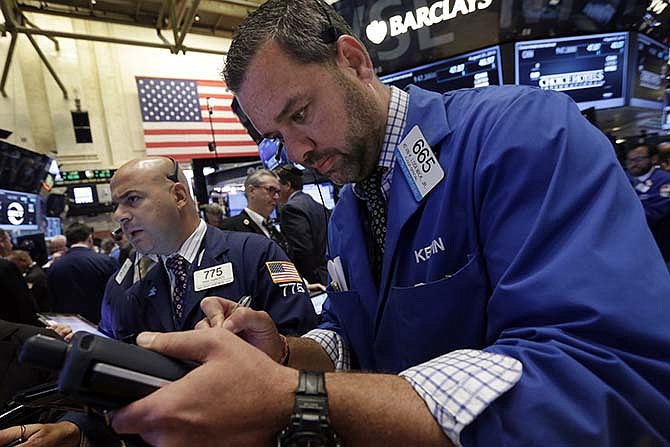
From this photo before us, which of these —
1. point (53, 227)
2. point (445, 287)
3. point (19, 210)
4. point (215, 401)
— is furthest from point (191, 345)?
point (53, 227)

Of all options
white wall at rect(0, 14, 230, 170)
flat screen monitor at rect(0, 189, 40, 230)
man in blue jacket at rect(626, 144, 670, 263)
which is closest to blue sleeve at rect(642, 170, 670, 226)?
man in blue jacket at rect(626, 144, 670, 263)

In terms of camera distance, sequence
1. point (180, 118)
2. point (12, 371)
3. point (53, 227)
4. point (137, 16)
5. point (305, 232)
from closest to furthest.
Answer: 1. point (12, 371)
2. point (305, 232)
3. point (137, 16)
4. point (53, 227)
5. point (180, 118)

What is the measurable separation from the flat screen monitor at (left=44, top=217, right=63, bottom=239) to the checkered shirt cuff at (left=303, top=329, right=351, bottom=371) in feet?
32.9

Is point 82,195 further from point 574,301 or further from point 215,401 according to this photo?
point 574,301

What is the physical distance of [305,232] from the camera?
3135 mm

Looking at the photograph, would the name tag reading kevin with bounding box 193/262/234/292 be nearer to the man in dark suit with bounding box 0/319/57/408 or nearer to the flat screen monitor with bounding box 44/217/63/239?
the man in dark suit with bounding box 0/319/57/408

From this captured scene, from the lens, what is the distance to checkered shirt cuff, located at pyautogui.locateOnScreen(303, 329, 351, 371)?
39.2 inches

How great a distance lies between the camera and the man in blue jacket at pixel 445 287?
469 millimetres

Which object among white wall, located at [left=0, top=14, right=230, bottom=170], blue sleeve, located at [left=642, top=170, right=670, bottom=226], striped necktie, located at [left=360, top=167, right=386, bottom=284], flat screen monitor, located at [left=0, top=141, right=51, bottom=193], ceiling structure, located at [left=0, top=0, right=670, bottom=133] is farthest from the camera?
white wall, located at [left=0, top=14, right=230, bottom=170]

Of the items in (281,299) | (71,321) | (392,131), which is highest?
(392,131)

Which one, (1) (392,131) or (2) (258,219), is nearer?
Result: (1) (392,131)

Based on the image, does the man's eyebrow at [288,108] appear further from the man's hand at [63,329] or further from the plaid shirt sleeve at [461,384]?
the man's hand at [63,329]

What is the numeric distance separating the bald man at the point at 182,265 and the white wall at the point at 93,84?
9.23 m

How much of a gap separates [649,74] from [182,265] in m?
2.97
